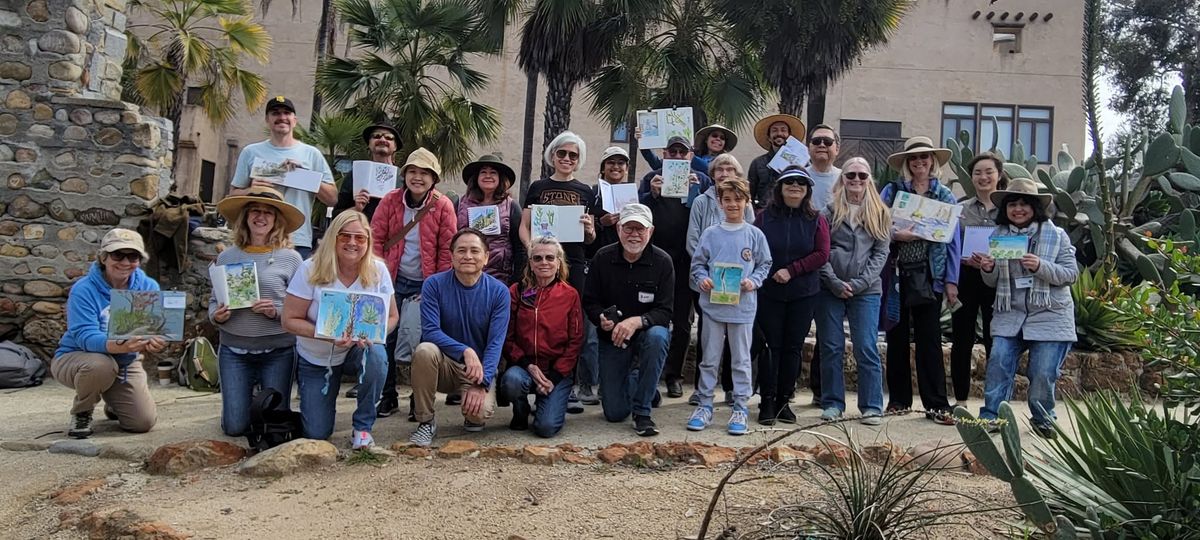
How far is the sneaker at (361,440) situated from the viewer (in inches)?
195

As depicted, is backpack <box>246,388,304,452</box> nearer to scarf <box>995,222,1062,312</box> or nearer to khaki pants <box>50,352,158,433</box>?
khaki pants <box>50,352,158,433</box>

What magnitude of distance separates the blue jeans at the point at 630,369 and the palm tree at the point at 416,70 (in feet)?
23.4

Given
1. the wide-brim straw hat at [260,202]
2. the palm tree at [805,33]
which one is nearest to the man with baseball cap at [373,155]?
the wide-brim straw hat at [260,202]

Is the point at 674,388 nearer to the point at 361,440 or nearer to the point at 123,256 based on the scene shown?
the point at 361,440

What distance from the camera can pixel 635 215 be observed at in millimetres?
5676

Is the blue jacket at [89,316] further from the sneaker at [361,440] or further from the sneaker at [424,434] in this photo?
the sneaker at [424,434]

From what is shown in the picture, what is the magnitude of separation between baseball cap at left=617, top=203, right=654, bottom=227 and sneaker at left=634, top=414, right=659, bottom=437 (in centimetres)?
123

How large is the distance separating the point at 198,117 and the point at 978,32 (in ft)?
60.9

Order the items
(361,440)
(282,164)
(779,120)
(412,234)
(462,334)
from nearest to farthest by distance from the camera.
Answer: (361,440) → (462,334) → (412,234) → (282,164) → (779,120)

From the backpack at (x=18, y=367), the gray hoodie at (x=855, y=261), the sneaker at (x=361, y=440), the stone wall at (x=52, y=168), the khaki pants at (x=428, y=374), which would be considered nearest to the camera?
the sneaker at (x=361, y=440)

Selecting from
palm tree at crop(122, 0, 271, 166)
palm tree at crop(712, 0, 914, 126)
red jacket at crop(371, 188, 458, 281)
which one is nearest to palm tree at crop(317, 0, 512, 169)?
palm tree at crop(122, 0, 271, 166)

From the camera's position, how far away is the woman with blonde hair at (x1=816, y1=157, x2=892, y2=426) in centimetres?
587

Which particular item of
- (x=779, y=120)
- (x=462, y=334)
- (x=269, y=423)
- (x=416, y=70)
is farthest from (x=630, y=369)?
(x=416, y=70)

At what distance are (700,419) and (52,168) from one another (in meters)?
6.50
